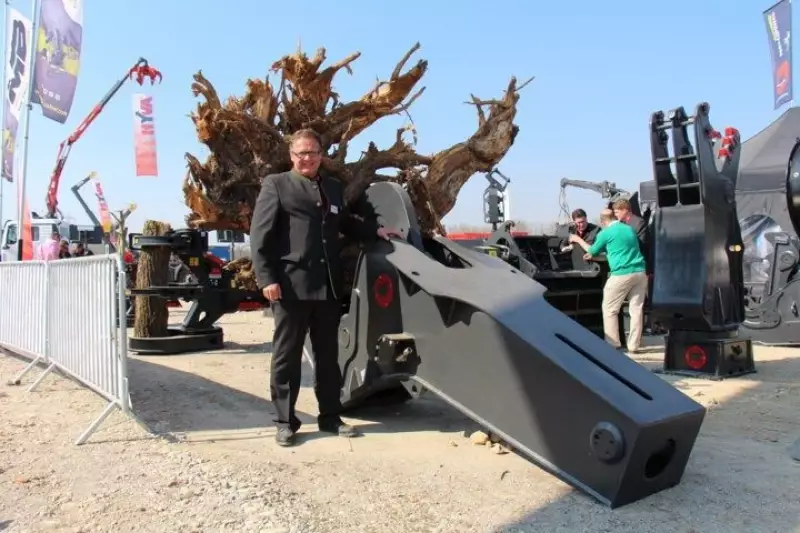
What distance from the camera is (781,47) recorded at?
1538 cm

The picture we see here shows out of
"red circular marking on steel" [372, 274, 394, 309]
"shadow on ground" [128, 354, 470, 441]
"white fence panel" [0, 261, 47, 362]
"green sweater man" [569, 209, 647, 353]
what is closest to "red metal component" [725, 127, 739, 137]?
"green sweater man" [569, 209, 647, 353]

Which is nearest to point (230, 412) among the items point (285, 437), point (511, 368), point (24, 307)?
point (285, 437)

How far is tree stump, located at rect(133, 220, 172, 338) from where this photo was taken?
7984mm

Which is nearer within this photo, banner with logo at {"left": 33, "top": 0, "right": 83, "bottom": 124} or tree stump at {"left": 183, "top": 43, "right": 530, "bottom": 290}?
tree stump at {"left": 183, "top": 43, "right": 530, "bottom": 290}

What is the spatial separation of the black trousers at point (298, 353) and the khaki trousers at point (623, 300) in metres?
4.46

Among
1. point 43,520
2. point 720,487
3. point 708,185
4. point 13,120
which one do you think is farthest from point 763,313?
point 13,120

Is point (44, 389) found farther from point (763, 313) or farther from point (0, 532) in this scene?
point (763, 313)

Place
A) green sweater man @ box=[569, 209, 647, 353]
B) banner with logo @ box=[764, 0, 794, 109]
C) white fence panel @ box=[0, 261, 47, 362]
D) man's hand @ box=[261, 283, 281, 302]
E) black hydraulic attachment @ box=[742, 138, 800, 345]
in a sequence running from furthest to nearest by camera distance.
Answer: banner with logo @ box=[764, 0, 794, 109]
black hydraulic attachment @ box=[742, 138, 800, 345]
green sweater man @ box=[569, 209, 647, 353]
white fence panel @ box=[0, 261, 47, 362]
man's hand @ box=[261, 283, 281, 302]

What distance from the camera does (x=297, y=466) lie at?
340cm

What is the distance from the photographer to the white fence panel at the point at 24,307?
586 cm

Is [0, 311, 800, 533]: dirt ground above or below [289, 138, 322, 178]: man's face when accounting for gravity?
below

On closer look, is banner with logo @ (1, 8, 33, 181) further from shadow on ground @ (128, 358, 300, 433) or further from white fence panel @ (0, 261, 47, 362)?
shadow on ground @ (128, 358, 300, 433)

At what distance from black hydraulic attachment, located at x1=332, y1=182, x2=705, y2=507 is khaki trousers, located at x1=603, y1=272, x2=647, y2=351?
12.4ft

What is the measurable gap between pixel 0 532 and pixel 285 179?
2.32 meters
